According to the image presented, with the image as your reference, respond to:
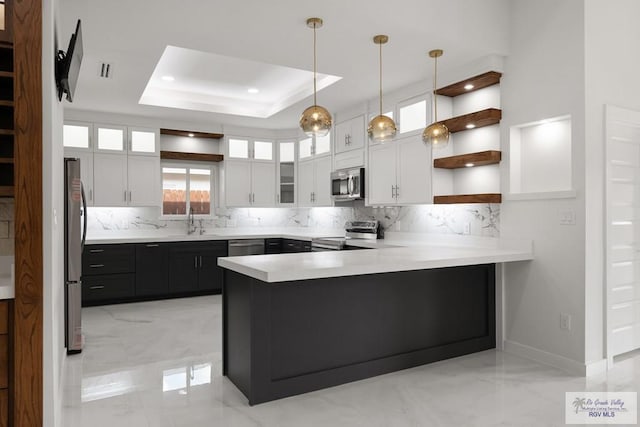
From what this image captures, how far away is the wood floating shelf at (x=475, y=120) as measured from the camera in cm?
389

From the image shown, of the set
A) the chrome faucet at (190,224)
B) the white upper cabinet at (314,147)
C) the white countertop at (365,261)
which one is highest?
the white upper cabinet at (314,147)

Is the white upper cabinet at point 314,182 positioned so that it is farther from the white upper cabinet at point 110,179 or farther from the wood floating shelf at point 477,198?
the white upper cabinet at point 110,179

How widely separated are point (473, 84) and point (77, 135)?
4.95 m

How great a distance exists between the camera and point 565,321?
3.41 m

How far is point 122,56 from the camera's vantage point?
12.3 feet

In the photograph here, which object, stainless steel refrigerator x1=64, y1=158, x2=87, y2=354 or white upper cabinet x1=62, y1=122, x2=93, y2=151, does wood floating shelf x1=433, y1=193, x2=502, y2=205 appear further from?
white upper cabinet x1=62, y1=122, x2=93, y2=151

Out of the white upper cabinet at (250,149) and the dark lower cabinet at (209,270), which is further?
the white upper cabinet at (250,149)

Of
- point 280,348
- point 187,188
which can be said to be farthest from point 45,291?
point 187,188

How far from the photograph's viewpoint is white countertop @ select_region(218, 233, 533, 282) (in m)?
2.67

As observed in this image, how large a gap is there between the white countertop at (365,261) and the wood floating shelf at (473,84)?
1451mm

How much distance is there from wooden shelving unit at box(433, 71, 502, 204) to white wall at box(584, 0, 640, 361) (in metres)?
0.75

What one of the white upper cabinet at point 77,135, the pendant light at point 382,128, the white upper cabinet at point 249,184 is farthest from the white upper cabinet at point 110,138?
the pendant light at point 382,128

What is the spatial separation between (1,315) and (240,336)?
4.57ft

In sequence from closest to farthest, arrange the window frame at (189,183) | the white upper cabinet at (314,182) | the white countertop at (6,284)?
1. the white countertop at (6,284)
2. the white upper cabinet at (314,182)
3. the window frame at (189,183)
